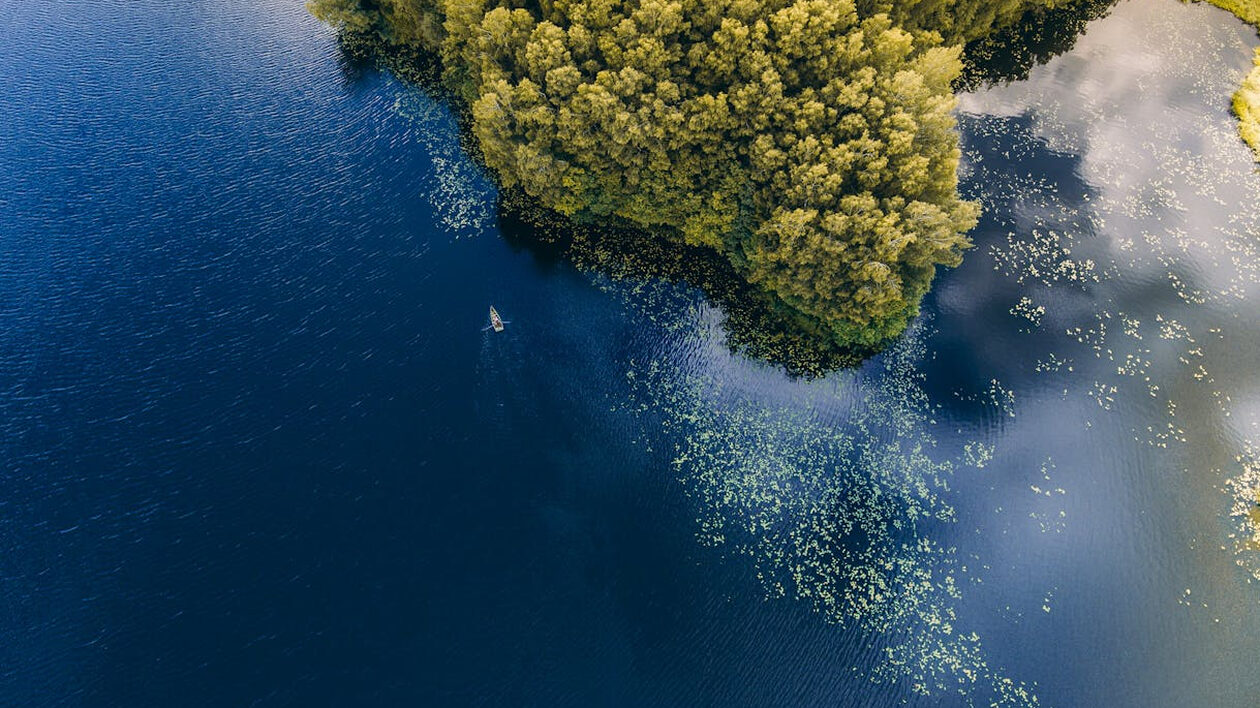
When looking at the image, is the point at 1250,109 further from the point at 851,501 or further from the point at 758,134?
the point at 851,501

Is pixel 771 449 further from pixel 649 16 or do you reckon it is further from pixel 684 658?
pixel 649 16

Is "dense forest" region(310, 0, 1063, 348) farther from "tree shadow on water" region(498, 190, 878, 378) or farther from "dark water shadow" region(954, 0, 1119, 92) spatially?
"dark water shadow" region(954, 0, 1119, 92)

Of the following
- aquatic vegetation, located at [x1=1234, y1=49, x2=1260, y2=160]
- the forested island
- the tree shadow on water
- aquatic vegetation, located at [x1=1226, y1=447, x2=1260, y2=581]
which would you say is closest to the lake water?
aquatic vegetation, located at [x1=1226, y1=447, x2=1260, y2=581]


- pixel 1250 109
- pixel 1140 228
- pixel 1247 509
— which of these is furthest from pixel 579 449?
→ pixel 1250 109

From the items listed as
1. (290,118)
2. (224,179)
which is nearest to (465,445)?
(224,179)

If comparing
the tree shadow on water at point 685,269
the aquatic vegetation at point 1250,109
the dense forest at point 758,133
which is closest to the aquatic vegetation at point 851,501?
the tree shadow on water at point 685,269

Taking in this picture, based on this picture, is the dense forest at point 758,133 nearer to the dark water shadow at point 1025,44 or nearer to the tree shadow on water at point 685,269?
the tree shadow on water at point 685,269
